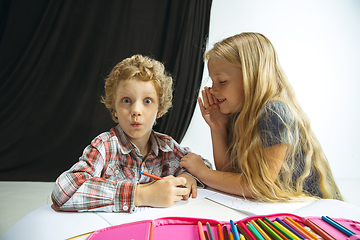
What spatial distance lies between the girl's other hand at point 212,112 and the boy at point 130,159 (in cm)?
15

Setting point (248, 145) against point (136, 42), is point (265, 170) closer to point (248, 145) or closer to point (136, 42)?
point (248, 145)

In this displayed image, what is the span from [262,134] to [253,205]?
8.5 inches

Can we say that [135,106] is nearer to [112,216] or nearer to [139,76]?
[139,76]

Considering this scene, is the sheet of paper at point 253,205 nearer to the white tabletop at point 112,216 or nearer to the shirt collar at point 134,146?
the white tabletop at point 112,216

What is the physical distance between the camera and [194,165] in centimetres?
84

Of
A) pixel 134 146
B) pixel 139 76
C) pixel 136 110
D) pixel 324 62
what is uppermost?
pixel 324 62

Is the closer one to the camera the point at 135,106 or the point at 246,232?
the point at 246,232

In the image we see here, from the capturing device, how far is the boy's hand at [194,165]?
82 centimetres

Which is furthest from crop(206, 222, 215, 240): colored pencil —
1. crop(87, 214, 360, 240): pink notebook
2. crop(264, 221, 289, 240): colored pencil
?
crop(264, 221, 289, 240): colored pencil

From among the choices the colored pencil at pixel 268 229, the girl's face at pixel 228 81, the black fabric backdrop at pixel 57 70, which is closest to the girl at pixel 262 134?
the girl's face at pixel 228 81

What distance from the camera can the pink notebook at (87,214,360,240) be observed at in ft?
1.45

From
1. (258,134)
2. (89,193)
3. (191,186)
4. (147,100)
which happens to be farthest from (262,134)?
(89,193)

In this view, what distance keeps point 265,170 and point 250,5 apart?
2070mm

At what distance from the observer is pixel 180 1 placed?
235cm
